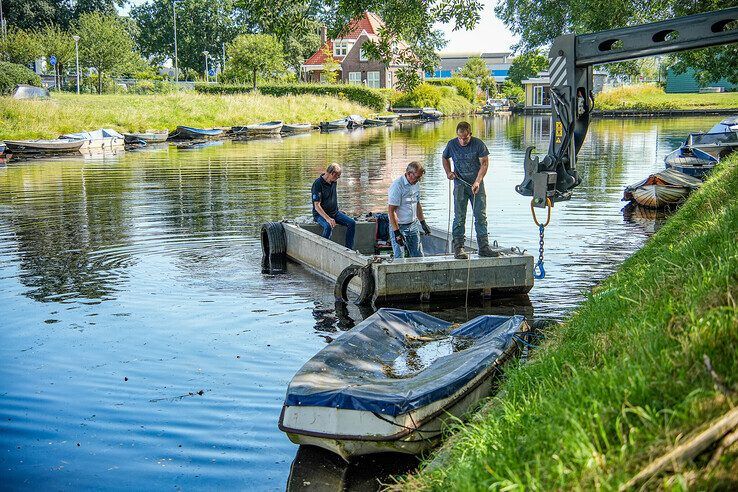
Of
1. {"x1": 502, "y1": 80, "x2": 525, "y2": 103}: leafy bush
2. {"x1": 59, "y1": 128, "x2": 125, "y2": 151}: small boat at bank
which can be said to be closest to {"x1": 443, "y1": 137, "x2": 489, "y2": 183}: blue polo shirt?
{"x1": 59, "y1": 128, "x2": 125, "y2": 151}: small boat at bank

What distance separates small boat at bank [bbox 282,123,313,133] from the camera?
214ft

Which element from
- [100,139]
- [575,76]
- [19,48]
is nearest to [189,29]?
[19,48]

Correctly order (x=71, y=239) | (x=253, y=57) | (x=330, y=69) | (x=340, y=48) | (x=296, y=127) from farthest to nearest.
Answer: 1. (x=340, y=48)
2. (x=330, y=69)
3. (x=253, y=57)
4. (x=296, y=127)
5. (x=71, y=239)

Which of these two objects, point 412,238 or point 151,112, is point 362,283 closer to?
point 412,238

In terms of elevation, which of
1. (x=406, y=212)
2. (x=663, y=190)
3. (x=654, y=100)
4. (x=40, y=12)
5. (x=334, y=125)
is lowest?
(x=663, y=190)

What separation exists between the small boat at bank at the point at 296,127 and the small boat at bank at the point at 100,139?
664 inches

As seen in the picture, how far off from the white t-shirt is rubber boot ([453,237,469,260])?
0.82m

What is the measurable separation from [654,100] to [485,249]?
276 feet

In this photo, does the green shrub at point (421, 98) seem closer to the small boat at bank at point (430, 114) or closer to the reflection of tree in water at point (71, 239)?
the small boat at bank at point (430, 114)

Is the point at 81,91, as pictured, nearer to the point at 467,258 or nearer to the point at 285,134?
the point at 285,134

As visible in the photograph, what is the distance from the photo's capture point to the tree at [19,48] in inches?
2675

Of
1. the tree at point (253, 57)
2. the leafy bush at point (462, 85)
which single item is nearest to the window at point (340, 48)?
the leafy bush at point (462, 85)

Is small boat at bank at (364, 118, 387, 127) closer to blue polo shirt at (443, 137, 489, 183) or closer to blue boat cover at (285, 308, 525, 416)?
blue polo shirt at (443, 137, 489, 183)

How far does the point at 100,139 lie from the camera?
4775 cm
